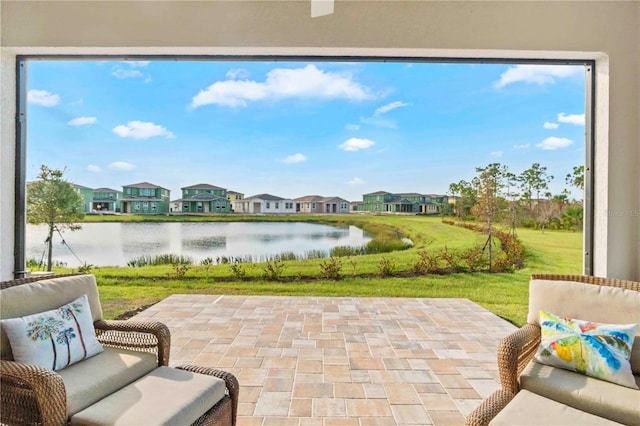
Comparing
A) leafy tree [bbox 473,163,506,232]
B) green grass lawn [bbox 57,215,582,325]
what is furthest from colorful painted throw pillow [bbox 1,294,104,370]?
leafy tree [bbox 473,163,506,232]

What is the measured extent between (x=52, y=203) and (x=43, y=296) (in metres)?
3.50

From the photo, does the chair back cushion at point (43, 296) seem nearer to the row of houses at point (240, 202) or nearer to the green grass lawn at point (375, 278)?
the green grass lawn at point (375, 278)

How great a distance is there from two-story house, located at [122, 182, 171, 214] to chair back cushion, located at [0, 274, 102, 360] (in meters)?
3.80

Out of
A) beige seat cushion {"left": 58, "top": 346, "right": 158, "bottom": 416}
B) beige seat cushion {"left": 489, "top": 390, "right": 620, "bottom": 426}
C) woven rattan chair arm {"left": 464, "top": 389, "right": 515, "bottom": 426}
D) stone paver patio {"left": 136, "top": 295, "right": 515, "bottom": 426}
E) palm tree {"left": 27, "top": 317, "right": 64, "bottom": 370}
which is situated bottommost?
stone paver patio {"left": 136, "top": 295, "right": 515, "bottom": 426}

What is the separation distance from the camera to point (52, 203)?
185 inches

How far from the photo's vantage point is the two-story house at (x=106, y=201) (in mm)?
5368

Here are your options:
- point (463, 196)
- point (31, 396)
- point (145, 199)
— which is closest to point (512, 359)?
point (31, 396)

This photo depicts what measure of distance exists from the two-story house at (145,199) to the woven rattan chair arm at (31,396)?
4581 millimetres

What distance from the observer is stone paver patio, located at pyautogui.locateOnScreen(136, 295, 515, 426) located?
2.32 metres

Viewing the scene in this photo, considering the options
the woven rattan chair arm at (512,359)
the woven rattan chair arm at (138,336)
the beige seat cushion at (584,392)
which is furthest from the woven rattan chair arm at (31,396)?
the beige seat cushion at (584,392)

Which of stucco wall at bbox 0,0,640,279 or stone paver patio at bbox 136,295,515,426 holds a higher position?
stucco wall at bbox 0,0,640,279

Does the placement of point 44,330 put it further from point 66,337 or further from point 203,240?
point 203,240

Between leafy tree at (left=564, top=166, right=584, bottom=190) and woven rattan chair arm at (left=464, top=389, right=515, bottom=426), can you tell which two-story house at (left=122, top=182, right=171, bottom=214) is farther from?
leafy tree at (left=564, top=166, right=584, bottom=190)

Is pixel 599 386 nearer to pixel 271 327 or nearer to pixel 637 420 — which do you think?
pixel 637 420
